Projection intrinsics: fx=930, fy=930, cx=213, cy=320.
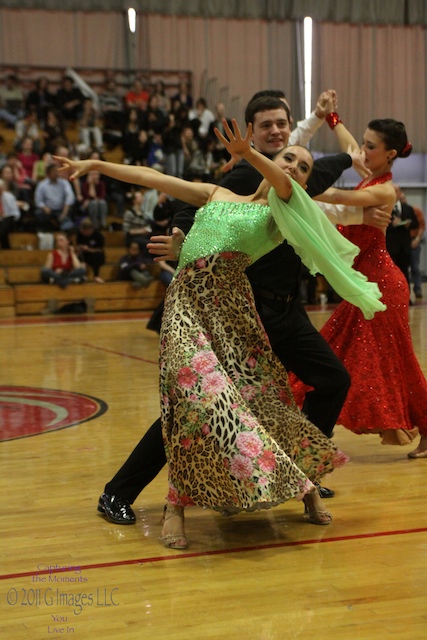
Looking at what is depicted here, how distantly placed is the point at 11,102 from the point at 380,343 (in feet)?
43.8

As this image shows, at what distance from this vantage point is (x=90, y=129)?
16.6 metres

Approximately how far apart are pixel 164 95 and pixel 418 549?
1504 cm

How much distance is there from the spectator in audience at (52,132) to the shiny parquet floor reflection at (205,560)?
35.9ft

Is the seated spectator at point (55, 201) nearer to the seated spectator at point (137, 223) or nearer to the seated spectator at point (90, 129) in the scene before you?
the seated spectator at point (137, 223)

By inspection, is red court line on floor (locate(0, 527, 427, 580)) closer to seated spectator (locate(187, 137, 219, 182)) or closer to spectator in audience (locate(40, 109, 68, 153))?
seated spectator (locate(187, 137, 219, 182))

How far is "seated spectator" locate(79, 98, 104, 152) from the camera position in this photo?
1645cm

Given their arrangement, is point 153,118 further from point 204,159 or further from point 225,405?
point 225,405

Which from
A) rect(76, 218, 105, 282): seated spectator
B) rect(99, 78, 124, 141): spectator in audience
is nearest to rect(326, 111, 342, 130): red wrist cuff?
rect(76, 218, 105, 282): seated spectator

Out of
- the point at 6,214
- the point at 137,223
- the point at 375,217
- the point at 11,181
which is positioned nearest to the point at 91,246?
the point at 137,223

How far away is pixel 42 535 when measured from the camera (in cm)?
369

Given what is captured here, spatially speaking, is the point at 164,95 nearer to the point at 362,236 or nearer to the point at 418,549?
the point at 362,236

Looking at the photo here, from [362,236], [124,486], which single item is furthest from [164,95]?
[124,486]

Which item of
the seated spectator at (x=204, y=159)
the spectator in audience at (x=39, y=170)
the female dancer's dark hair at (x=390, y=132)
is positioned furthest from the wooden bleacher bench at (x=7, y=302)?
the female dancer's dark hair at (x=390, y=132)

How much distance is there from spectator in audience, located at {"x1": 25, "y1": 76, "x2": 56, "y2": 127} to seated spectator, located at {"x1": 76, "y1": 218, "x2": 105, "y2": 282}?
329cm
